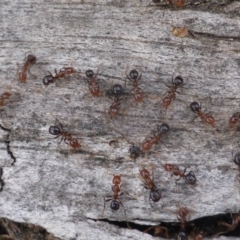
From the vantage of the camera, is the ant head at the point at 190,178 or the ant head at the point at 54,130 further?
the ant head at the point at 54,130

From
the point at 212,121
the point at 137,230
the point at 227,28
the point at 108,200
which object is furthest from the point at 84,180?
the point at 227,28

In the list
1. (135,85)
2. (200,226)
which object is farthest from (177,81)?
(200,226)

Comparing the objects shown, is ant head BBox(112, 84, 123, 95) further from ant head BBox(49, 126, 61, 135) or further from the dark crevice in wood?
the dark crevice in wood

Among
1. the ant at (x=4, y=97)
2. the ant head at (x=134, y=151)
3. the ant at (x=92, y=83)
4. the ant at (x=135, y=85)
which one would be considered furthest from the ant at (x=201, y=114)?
the ant at (x=4, y=97)

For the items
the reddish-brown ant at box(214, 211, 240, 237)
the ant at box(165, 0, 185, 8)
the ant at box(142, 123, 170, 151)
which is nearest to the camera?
the reddish-brown ant at box(214, 211, 240, 237)

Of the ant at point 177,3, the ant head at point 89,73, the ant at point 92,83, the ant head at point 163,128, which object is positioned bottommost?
the ant head at point 163,128

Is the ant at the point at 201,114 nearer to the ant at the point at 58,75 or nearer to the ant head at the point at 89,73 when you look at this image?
the ant head at the point at 89,73

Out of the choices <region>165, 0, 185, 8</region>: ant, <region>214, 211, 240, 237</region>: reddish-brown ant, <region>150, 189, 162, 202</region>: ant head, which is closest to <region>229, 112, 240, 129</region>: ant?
<region>214, 211, 240, 237</region>: reddish-brown ant
